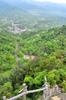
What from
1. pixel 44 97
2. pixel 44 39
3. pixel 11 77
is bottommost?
pixel 44 39

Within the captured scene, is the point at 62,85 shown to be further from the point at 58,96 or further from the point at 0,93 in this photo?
the point at 0,93

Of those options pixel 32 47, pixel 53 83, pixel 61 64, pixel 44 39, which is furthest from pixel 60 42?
pixel 53 83

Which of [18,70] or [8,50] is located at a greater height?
[18,70]

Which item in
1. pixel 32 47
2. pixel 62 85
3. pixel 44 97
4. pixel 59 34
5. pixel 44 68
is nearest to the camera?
pixel 44 97

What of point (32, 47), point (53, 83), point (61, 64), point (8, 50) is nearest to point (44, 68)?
point (61, 64)

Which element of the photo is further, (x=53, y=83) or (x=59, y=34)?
(x=59, y=34)

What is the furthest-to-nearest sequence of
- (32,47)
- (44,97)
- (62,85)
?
(32,47)
(62,85)
(44,97)

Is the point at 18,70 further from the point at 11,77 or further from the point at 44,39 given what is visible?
the point at 44,39

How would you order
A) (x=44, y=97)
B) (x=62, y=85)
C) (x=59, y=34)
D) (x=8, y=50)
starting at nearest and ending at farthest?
(x=44, y=97)
(x=62, y=85)
(x=8, y=50)
(x=59, y=34)

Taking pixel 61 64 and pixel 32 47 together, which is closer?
pixel 61 64
